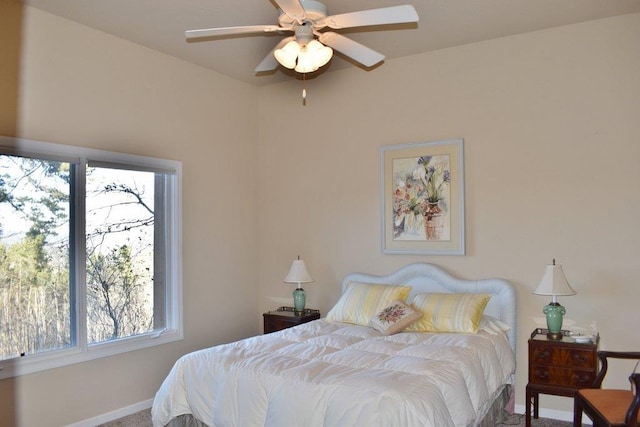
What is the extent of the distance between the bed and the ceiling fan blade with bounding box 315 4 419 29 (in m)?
1.89

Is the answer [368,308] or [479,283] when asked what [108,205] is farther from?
[479,283]

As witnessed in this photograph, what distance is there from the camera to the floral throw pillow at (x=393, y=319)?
377 cm

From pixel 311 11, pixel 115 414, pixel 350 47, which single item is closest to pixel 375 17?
pixel 311 11

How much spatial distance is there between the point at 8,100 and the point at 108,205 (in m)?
1.04

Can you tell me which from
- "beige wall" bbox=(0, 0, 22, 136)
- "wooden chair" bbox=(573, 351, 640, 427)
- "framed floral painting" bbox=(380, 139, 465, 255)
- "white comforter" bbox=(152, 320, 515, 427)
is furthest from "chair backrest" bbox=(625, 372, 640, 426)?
"beige wall" bbox=(0, 0, 22, 136)

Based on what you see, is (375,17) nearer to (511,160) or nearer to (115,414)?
(511,160)

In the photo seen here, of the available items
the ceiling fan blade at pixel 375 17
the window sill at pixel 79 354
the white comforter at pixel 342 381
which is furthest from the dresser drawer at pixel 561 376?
the window sill at pixel 79 354

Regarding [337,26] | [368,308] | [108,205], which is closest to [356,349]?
[368,308]

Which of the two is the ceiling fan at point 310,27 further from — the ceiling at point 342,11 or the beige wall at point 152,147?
Answer: the beige wall at point 152,147

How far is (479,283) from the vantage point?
411cm

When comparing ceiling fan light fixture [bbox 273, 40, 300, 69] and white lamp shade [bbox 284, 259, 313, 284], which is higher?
ceiling fan light fixture [bbox 273, 40, 300, 69]

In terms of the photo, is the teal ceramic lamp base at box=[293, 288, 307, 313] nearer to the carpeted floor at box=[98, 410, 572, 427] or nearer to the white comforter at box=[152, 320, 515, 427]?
the white comforter at box=[152, 320, 515, 427]

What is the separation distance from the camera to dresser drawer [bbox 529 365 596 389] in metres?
3.41

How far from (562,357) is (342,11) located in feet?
9.32
